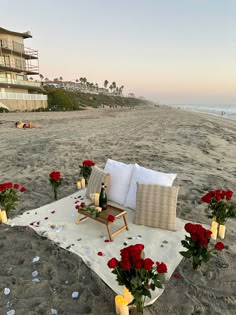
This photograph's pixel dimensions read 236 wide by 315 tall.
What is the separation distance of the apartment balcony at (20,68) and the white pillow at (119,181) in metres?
32.9

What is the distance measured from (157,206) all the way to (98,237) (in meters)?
1.11

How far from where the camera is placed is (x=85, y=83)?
383 ft

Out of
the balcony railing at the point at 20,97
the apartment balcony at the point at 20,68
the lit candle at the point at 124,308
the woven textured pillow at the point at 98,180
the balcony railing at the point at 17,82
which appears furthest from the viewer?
the apartment balcony at the point at 20,68

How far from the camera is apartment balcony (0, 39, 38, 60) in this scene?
32.4m

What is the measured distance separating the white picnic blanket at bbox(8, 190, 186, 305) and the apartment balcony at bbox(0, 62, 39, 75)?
108ft

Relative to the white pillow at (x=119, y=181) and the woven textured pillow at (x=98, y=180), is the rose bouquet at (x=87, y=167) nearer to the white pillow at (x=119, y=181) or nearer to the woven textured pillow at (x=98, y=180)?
the woven textured pillow at (x=98, y=180)

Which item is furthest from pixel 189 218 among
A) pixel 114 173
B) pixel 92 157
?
pixel 92 157

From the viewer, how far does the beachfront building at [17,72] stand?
91.0 feet

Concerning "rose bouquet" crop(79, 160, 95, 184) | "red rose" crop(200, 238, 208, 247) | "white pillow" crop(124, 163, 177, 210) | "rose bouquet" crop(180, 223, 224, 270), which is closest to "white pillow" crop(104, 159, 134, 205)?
"white pillow" crop(124, 163, 177, 210)

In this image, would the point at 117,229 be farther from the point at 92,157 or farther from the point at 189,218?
the point at 92,157

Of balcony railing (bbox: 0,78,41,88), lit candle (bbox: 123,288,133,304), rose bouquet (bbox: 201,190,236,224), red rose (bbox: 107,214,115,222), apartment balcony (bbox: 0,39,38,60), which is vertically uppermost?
apartment balcony (bbox: 0,39,38,60)

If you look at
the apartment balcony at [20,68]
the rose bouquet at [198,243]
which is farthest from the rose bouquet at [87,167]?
the apartment balcony at [20,68]

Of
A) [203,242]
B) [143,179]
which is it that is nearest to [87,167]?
[143,179]

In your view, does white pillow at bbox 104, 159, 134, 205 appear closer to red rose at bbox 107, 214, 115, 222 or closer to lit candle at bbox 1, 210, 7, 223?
red rose at bbox 107, 214, 115, 222
